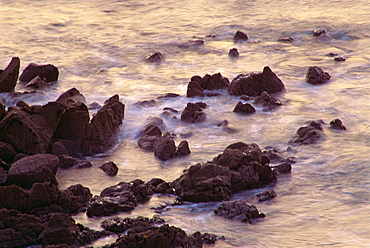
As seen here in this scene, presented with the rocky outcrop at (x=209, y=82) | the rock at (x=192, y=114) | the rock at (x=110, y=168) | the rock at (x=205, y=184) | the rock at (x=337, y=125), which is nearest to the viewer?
the rock at (x=205, y=184)

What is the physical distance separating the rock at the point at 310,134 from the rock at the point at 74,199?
120 inches

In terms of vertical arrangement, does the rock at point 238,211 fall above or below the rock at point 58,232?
below

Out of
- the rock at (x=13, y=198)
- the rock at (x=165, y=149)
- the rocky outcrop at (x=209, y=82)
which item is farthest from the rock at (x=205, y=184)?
the rocky outcrop at (x=209, y=82)

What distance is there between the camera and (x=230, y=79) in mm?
10023

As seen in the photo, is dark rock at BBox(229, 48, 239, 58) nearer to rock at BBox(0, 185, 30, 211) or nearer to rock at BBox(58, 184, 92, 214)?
rock at BBox(58, 184, 92, 214)

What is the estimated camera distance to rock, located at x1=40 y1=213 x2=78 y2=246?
14.6 ft

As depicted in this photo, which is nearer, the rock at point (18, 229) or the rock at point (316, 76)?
the rock at point (18, 229)

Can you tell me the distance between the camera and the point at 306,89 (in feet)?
31.1

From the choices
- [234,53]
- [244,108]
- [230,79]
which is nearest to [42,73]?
[230,79]

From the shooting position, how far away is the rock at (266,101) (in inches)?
336

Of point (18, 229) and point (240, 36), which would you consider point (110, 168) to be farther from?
point (240, 36)

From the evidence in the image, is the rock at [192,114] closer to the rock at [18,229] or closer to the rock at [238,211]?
the rock at [238,211]

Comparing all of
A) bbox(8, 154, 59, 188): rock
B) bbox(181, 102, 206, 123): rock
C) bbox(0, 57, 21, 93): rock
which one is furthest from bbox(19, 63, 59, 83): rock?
bbox(8, 154, 59, 188): rock

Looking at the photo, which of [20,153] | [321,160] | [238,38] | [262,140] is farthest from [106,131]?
[238,38]
